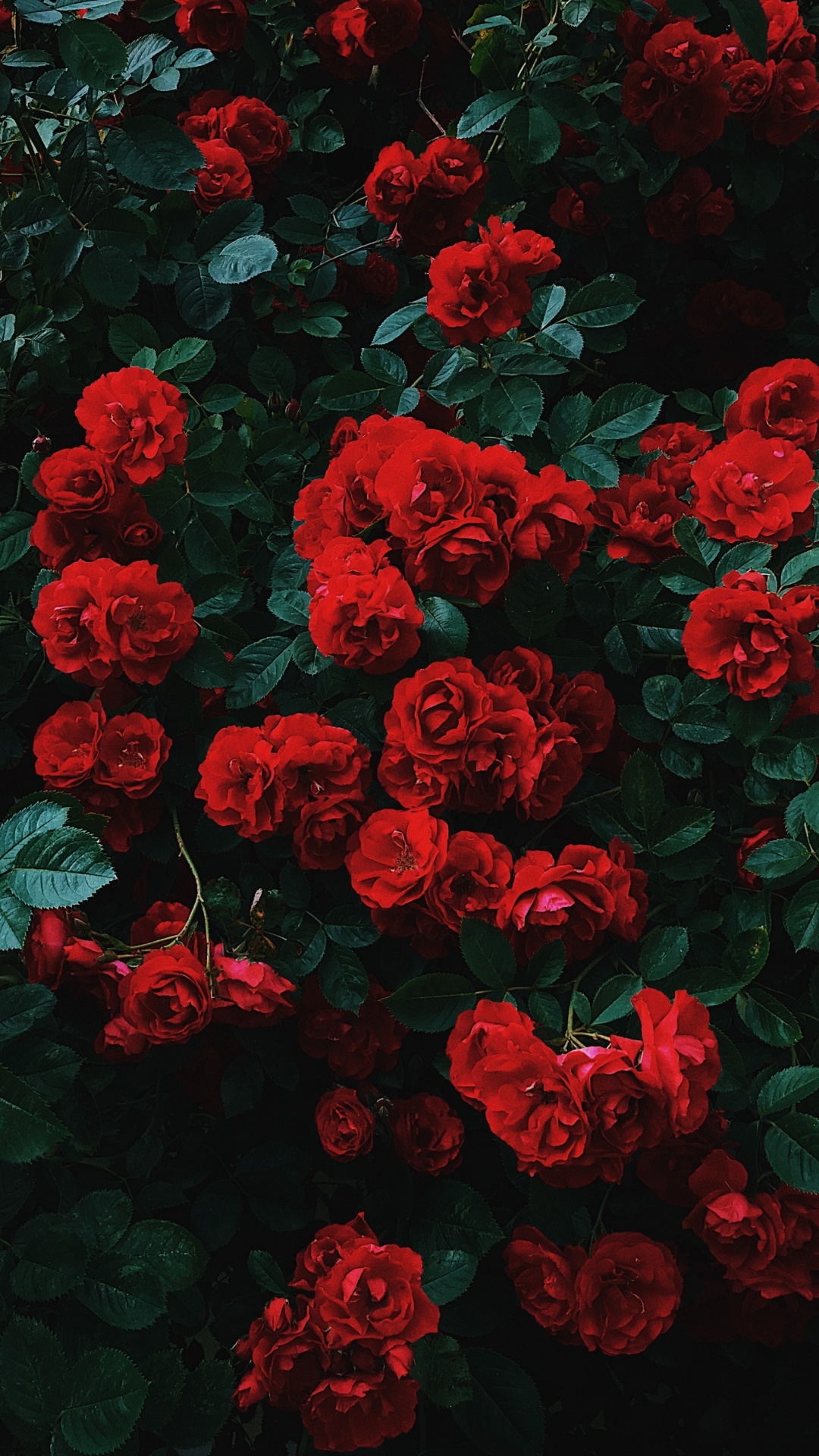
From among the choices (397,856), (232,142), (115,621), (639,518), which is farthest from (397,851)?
(232,142)

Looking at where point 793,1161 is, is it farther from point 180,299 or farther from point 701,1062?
point 180,299

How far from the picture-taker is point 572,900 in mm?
965

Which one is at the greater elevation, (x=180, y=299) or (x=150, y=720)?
(x=180, y=299)

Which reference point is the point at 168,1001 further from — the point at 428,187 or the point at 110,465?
the point at 428,187

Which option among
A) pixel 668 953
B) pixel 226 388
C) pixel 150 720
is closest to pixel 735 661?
pixel 668 953

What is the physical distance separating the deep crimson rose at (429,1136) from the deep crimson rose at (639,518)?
0.57m

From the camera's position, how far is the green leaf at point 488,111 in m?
1.42

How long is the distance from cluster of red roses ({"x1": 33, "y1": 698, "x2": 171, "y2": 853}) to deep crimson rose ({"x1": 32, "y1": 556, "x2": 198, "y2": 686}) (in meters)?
0.04

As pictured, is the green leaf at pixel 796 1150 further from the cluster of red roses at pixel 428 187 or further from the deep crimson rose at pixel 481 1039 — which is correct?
the cluster of red roses at pixel 428 187

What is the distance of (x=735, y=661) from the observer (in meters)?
1.05

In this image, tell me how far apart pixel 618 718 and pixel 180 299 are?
75 cm

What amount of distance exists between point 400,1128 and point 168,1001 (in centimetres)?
28

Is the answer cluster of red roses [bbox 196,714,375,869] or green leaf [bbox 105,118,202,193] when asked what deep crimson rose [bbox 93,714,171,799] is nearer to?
cluster of red roses [bbox 196,714,375,869]

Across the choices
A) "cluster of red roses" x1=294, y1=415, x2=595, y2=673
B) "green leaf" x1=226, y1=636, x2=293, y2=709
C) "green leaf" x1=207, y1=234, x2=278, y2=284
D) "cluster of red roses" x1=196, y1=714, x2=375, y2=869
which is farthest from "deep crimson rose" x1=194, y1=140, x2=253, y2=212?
"cluster of red roses" x1=196, y1=714, x2=375, y2=869
